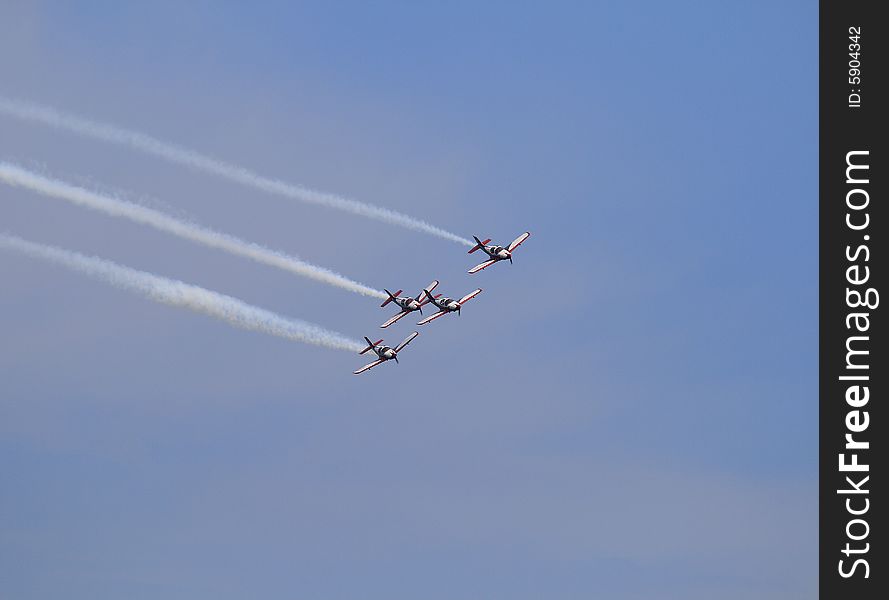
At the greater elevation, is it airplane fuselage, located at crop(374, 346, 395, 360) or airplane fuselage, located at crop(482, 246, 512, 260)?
airplane fuselage, located at crop(482, 246, 512, 260)

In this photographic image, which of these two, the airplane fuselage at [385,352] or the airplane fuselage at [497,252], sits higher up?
the airplane fuselage at [497,252]
